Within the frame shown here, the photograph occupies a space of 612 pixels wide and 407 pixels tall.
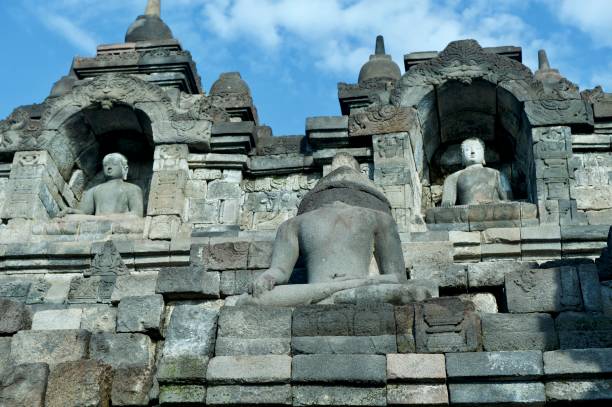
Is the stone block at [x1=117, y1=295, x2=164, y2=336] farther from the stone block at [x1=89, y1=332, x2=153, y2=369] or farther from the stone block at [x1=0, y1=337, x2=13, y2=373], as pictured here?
the stone block at [x1=0, y1=337, x2=13, y2=373]

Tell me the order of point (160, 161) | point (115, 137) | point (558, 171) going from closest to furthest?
point (558, 171)
point (160, 161)
point (115, 137)

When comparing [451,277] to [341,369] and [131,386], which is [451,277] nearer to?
[341,369]

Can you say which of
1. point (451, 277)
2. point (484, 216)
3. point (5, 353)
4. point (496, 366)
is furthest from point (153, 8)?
point (496, 366)

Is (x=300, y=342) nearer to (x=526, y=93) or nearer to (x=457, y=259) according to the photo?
(x=457, y=259)

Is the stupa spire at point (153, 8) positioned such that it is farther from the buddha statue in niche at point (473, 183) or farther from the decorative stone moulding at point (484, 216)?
the decorative stone moulding at point (484, 216)

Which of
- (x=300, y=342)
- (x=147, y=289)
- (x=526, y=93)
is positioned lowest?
(x=300, y=342)

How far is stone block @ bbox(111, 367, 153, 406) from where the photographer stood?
32.4ft

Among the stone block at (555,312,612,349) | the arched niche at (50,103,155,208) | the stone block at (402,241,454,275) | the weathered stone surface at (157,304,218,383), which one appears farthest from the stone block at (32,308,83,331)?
the arched niche at (50,103,155,208)

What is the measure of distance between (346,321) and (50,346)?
3.18 meters

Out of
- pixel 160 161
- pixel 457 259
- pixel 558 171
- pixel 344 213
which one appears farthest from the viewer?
pixel 160 161

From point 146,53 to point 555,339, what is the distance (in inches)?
481

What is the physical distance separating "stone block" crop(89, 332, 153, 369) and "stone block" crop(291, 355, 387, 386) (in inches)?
85.3

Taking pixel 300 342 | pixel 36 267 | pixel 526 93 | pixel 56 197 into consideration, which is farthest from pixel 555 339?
pixel 56 197

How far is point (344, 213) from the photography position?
35.6ft
